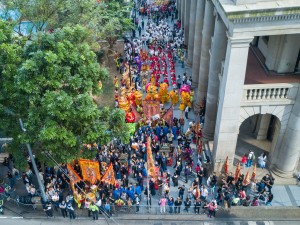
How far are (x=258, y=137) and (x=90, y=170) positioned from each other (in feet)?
36.1

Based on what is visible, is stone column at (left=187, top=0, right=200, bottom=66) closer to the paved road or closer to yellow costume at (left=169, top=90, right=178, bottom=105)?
yellow costume at (left=169, top=90, right=178, bottom=105)

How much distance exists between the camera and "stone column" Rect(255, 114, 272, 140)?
72.7 feet

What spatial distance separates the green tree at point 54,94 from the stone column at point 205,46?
374 inches

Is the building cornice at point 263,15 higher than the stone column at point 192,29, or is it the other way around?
the building cornice at point 263,15

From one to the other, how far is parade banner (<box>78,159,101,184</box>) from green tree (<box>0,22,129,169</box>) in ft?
7.47

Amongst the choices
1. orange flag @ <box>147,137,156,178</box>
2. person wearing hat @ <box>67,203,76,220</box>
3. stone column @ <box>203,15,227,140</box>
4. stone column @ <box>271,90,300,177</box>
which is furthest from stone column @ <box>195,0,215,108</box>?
person wearing hat @ <box>67,203,76,220</box>

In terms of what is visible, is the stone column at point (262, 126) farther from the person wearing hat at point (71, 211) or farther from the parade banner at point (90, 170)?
the person wearing hat at point (71, 211)

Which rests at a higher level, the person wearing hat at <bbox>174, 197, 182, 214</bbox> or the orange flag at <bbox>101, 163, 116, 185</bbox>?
the orange flag at <bbox>101, 163, 116, 185</bbox>

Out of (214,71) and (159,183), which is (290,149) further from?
(159,183)

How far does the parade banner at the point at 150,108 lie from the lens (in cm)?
2441

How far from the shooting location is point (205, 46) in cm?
2447

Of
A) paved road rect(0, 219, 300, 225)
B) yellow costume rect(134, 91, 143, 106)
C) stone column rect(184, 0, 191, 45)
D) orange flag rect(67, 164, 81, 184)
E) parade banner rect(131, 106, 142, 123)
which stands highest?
stone column rect(184, 0, 191, 45)

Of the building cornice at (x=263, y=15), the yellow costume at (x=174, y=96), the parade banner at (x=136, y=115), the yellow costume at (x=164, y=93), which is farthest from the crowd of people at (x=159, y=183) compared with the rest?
the building cornice at (x=263, y=15)

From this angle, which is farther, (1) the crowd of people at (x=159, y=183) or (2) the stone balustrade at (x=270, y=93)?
(1) the crowd of people at (x=159, y=183)
